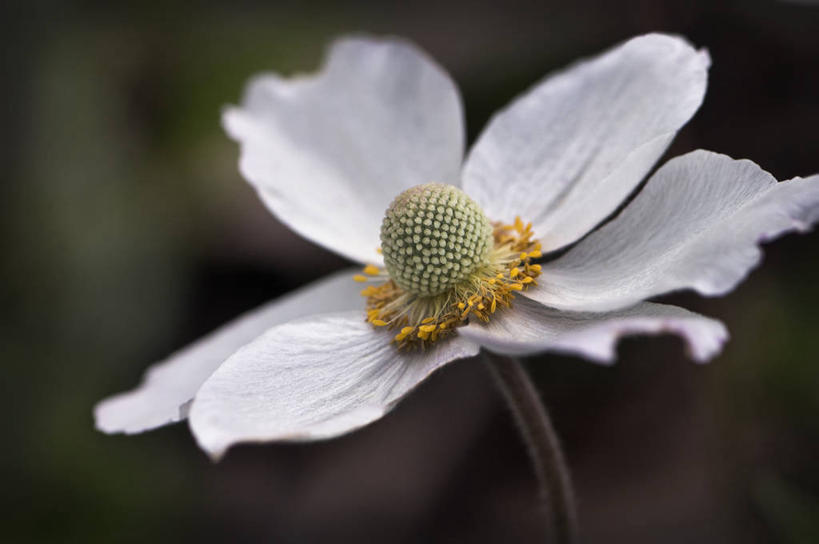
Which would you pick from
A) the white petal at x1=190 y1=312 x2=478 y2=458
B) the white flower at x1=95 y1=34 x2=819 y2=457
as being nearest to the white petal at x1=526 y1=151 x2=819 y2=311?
the white flower at x1=95 y1=34 x2=819 y2=457

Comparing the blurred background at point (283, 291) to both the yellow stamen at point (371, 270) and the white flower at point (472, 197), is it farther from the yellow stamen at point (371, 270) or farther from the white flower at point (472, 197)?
the yellow stamen at point (371, 270)

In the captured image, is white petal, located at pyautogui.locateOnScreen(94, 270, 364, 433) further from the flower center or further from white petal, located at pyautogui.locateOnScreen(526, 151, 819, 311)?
white petal, located at pyautogui.locateOnScreen(526, 151, 819, 311)

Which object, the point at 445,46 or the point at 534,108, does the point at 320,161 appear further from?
the point at 445,46

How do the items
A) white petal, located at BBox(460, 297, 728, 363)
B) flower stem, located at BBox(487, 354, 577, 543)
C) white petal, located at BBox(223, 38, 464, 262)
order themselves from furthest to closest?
white petal, located at BBox(223, 38, 464, 262) < flower stem, located at BBox(487, 354, 577, 543) < white petal, located at BBox(460, 297, 728, 363)

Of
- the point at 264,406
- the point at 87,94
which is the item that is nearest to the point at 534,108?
the point at 264,406

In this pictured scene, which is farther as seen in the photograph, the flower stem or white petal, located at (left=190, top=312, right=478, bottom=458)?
the flower stem
